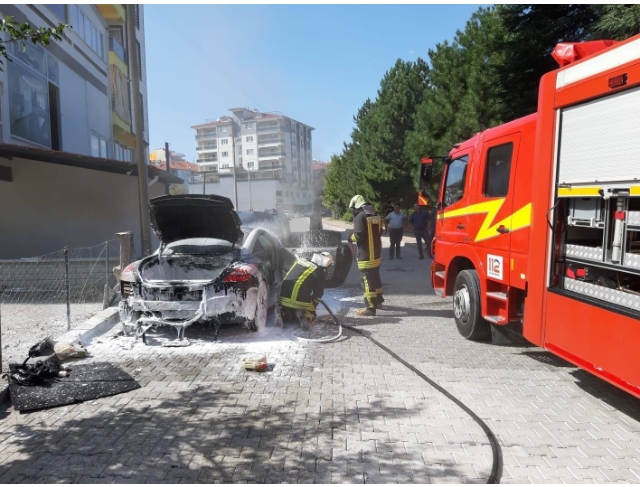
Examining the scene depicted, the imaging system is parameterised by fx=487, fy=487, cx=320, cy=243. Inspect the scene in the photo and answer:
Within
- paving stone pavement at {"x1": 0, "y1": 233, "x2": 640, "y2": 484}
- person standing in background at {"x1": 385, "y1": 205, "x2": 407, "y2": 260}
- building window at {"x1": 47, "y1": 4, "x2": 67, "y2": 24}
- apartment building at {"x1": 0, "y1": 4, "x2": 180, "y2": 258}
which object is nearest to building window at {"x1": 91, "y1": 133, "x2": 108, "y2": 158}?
apartment building at {"x1": 0, "y1": 4, "x2": 180, "y2": 258}

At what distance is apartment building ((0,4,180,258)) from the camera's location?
12883mm

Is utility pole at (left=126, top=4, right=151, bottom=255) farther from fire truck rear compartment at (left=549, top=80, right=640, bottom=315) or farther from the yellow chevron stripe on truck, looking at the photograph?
fire truck rear compartment at (left=549, top=80, right=640, bottom=315)

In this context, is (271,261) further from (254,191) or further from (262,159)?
(254,191)

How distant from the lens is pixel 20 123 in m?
13.8

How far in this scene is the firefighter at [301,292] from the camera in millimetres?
6773

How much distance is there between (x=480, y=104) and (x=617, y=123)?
9860 millimetres

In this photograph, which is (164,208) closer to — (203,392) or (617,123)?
(203,392)

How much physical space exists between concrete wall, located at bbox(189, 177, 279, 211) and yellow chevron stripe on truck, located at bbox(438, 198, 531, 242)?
29.3 metres

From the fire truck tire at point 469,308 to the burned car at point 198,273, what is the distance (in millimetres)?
2602

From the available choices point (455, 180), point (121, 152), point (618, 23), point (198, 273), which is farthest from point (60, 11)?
point (618, 23)

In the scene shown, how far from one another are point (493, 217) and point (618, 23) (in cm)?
438

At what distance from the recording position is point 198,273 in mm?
6926

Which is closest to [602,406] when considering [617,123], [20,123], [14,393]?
[617,123]

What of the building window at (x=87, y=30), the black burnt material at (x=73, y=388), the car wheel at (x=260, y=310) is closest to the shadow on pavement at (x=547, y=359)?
the car wheel at (x=260, y=310)
